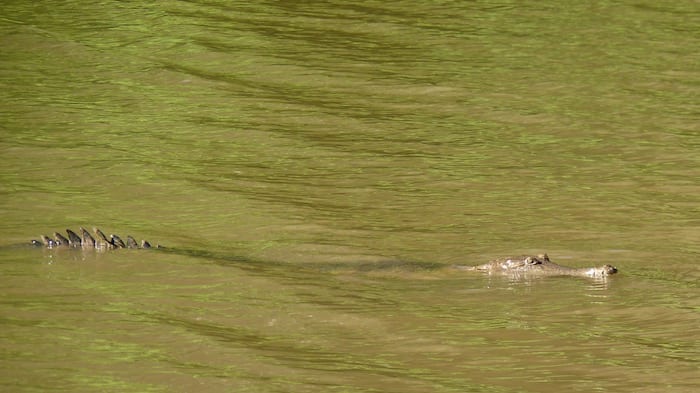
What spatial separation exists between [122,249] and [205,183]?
5.19 feet

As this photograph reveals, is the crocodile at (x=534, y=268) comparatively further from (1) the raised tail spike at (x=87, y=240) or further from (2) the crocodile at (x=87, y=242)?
(1) the raised tail spike at (x=87, y=240)

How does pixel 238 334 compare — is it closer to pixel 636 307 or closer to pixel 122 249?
pixel 122 249

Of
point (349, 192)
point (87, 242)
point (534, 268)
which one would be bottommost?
point (349, 192)

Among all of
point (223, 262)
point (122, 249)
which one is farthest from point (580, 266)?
point (122, 249)

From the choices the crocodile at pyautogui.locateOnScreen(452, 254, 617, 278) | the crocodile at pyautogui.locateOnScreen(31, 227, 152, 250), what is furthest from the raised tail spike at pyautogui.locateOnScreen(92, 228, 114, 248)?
the crocodile at pyautogui.locateOnScreen(452, 254, 617, 278)

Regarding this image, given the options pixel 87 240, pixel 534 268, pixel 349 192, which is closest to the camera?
pixel 534 268

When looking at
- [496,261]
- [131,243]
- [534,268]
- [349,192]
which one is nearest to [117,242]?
[131,243]

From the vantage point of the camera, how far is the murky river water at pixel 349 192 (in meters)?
6.50

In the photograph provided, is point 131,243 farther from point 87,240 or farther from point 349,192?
point 349,192

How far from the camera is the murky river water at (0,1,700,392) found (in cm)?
650

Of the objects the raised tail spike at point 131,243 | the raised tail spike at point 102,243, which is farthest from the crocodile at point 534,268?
the raised tail spike at point 102,243

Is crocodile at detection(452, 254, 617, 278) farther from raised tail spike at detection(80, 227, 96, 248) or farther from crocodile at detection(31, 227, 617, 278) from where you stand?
raised tail spike at detection(80, 227, 96, 248)

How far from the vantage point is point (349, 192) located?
953cm

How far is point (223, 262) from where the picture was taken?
26.3ft
